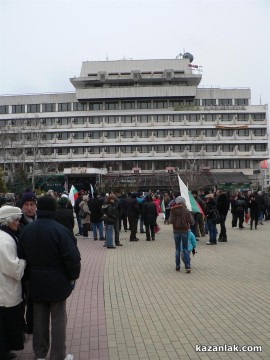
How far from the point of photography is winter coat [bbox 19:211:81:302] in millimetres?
4246

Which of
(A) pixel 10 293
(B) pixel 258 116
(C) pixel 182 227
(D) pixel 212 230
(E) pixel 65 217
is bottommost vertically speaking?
(D) pixel 212 230

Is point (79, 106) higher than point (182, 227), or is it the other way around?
point (79, 106)

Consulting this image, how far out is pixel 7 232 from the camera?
14.7 ft

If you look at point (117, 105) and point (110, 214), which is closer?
point (110, 214)

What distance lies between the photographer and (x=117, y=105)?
72.6 metres

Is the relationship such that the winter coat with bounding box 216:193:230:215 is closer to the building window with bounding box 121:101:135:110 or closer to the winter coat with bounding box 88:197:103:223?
the winter coat with bounding box 88:197:103:223

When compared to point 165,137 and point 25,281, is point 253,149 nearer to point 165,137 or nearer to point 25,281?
point 165,137

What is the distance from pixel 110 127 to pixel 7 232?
65515 millimetres

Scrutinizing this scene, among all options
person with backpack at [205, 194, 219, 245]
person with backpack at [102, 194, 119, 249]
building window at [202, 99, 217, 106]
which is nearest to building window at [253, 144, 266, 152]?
building window at [202, 99, 217, 106]

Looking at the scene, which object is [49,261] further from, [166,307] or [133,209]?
[133,209]

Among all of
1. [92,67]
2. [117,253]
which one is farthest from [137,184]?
[117,253]

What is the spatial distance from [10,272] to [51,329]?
797mm

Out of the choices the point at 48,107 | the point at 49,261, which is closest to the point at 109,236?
the point at 49,261

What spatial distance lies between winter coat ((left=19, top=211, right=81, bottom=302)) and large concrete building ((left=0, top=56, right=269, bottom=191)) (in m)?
Result: 61.6
